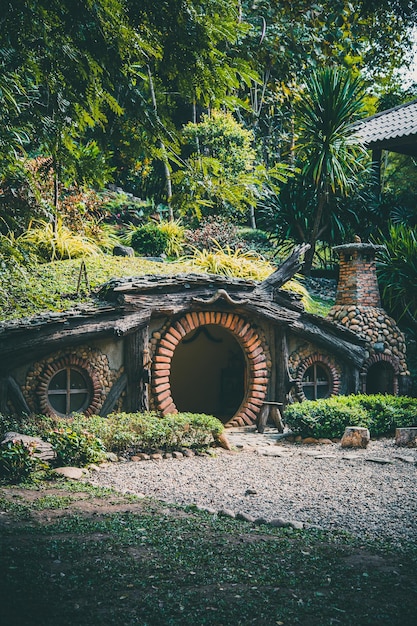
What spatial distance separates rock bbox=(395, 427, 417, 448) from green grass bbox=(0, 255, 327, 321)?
16.9ft

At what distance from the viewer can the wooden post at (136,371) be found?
11.0 m

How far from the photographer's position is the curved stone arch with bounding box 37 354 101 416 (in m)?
10.2

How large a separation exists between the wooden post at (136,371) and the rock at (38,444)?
7.57 ft

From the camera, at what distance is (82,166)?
6242 mm

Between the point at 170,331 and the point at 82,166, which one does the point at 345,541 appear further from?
the point at 170,331

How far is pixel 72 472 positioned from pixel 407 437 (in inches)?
210

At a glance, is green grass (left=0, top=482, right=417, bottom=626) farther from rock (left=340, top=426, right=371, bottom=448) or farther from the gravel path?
rock (left=340, top=426, right=371, bottom=448)

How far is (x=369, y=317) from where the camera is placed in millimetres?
13672

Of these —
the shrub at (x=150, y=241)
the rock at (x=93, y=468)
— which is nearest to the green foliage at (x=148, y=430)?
the rock at (x=93, y=468)

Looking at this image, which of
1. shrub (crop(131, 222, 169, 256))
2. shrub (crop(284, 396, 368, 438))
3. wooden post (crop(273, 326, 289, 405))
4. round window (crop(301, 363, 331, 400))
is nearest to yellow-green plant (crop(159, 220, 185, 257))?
shrub (crop(131, 222, 169, 256))

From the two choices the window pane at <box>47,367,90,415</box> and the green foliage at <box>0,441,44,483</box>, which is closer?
the green foliage at <box>0,441,44,483</box>

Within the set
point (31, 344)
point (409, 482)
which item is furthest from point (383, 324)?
point (31, 344)

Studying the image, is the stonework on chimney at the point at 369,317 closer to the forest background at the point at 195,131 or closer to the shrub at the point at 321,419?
the forest background at the point at 195,131

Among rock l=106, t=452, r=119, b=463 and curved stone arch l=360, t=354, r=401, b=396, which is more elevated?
curved stone arch l=360, t=354, r=401, b=396
